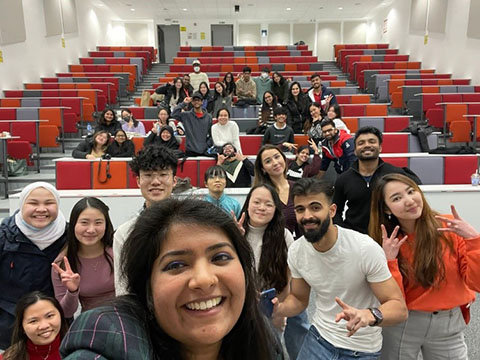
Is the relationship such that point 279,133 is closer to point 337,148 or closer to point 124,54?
point 337,148

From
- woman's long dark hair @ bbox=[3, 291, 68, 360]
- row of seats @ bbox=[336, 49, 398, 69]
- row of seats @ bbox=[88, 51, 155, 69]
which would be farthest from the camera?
row of seats @ bbox=[88, 51, 155, 69]

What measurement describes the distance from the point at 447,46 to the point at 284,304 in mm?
11939

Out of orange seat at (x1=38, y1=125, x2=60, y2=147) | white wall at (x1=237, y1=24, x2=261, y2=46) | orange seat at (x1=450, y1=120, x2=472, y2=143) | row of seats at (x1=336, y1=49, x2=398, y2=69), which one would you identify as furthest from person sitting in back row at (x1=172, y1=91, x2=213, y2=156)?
white wall at (x1=237, y1=24, x2=261, y2=46)

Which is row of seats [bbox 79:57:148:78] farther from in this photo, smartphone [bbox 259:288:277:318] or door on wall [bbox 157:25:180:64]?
smartphone [bbox 259:288:277:318]

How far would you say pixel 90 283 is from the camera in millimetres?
2047

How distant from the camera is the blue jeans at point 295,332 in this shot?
2252 millimetres

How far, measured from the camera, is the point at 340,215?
2.71m

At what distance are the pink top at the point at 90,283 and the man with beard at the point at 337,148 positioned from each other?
2589 millimetres

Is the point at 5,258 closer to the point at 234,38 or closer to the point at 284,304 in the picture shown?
the point at 284,304

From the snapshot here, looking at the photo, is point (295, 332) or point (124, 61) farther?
point (124, 61)

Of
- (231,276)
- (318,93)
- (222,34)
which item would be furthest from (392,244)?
(222,34)

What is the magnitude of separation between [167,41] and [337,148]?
1810cm

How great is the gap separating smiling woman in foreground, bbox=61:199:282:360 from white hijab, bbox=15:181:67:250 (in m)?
1.44

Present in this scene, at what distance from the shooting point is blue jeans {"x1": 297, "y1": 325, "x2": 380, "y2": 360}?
163cm
